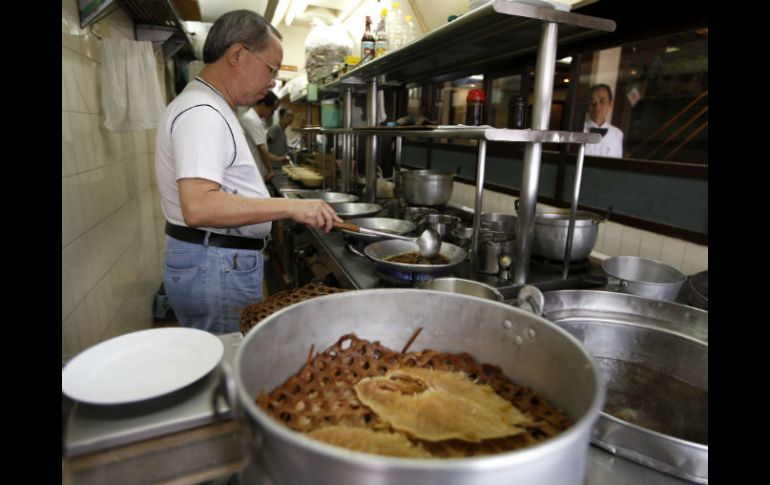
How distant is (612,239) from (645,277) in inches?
23.3

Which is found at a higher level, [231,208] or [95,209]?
[231,208]

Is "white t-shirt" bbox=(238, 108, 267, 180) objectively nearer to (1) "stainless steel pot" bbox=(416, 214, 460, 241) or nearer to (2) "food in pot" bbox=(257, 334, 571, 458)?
(1) "stainless steel pot" bbox=(416, 214, 460, 241)

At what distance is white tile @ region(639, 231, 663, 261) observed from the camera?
203cm

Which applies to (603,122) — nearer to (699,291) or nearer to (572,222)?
(572,222)

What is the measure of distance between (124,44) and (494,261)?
240 cm

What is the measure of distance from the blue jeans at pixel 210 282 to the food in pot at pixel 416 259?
2.11 feet

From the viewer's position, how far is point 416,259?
1770mm

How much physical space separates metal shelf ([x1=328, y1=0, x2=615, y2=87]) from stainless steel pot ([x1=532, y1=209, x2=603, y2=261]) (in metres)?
0.70

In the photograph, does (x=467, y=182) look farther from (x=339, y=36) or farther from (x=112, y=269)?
(x=112, y=269)

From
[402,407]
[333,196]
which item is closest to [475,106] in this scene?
[402,407]

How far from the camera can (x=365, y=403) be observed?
2.57ft

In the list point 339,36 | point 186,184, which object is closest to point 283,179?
point 339,36

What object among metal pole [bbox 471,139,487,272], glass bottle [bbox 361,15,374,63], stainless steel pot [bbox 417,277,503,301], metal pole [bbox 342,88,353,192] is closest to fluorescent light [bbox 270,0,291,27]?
metal pole [bbox 342,88,353,192]

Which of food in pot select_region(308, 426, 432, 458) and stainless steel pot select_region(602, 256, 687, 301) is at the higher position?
stainless steel pot select_region(602, 256, 687, 301)
